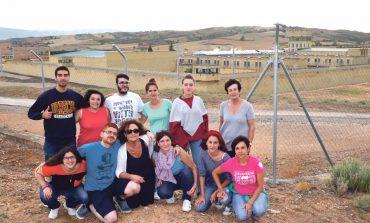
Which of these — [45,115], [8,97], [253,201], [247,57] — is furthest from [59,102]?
[247,57]

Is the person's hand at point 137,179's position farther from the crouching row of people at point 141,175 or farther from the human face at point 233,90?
the human face at point 233,90

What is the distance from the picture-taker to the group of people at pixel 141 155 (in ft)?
16.9

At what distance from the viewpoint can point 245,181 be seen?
17.2 feet

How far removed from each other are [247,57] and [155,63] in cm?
924

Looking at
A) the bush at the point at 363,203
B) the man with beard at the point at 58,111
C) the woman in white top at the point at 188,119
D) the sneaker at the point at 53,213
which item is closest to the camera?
the sneaker at the point at 53,213

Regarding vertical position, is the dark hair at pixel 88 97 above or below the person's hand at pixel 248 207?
above

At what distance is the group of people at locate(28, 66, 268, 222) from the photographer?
5160 millimetres

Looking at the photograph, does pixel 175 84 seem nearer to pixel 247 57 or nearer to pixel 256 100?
pixel 256 100

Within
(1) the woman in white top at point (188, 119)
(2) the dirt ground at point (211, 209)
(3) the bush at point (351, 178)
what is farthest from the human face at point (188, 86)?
(3) the bush at point (351, 178)

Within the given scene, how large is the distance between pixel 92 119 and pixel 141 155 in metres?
0.78

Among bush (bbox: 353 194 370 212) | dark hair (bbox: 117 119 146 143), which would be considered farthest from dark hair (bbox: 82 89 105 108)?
bush (bbox: 353 194 370 212)

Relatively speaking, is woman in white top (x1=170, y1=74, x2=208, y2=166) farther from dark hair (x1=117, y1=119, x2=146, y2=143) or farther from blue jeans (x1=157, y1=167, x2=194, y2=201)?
dark hair (x1=117, y1=119, x2=146, y2=143)

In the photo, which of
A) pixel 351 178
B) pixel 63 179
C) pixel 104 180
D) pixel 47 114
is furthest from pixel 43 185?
pixel 351 178

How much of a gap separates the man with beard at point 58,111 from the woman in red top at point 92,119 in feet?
0.51
